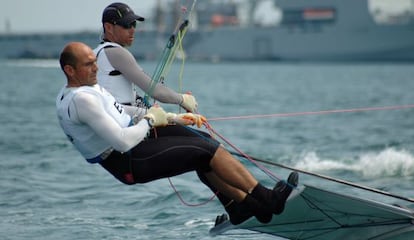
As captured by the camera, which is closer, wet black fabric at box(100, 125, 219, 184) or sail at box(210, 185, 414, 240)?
wet black fabric at box(100, 125, 219, 184)

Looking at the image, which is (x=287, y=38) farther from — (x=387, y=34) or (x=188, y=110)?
(x=188, y=110)

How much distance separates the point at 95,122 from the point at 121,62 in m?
0.85

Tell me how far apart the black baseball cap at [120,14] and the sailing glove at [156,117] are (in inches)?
33.6

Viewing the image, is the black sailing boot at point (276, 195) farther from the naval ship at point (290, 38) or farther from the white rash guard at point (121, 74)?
the naval ship at point (290, 38)

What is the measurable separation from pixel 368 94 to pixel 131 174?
41.6 metres

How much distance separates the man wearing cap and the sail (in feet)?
3.96

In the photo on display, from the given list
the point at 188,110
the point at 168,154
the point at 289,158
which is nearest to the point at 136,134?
the point at 168,154

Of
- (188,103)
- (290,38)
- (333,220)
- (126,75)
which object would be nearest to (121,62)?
(126,75)

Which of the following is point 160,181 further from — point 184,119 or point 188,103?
point 184,119

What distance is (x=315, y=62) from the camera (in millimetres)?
118938

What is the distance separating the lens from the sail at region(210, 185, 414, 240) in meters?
7.37

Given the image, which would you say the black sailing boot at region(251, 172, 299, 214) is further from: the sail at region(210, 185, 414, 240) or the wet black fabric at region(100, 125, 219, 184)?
the wet black fabric at region(100, 125, 219, 184)

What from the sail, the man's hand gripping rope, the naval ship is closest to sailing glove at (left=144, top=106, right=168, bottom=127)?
the man's hand gripping rope

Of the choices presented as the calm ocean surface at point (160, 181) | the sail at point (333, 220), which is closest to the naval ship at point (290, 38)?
the calm ocean surface at point (160, 181)
